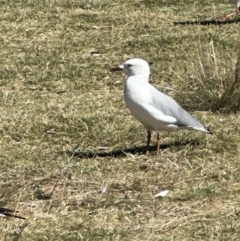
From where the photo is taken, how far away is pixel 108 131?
659 centimetres

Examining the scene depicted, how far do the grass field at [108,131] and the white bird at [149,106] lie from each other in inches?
8.4

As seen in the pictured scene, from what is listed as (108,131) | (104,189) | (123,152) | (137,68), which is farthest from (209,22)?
(104,189)

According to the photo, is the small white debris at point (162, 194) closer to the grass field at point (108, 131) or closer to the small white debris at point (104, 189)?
the grass field at point (108, 131)

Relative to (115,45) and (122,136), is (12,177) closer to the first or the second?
(122,136)

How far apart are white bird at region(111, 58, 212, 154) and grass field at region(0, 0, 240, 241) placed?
8.4 inches

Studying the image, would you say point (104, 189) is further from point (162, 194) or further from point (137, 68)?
point (137, 68)

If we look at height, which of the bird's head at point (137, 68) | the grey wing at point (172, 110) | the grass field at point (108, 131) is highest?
the bird's head at point (137, 68)

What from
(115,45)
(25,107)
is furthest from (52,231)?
(115,45)

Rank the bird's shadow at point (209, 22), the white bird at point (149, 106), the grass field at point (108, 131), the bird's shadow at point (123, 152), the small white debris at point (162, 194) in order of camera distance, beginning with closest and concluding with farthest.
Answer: the grass field at point (108, 131) < the small white debris at point (162, 194) < the white bird at point (149, 106) < the bird's shadow at point (123, 152) < the bird's shadow at point (209, 22)

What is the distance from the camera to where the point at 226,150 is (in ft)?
20.1

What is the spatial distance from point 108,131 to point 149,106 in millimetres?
773

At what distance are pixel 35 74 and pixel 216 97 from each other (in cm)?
196

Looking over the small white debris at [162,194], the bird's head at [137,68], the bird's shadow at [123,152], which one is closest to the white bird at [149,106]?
the bird's head at [137,68]

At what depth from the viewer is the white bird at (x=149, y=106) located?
591cm
